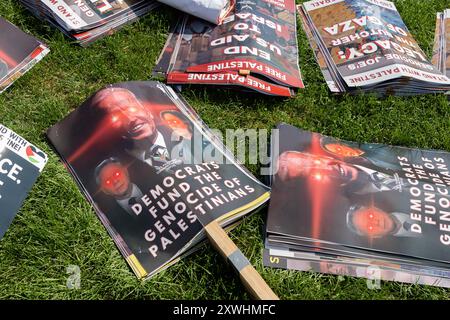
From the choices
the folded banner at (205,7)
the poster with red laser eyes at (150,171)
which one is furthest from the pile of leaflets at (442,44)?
the poster with red laser eyes at (150,171)

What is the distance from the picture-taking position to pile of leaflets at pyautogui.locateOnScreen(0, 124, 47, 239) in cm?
151

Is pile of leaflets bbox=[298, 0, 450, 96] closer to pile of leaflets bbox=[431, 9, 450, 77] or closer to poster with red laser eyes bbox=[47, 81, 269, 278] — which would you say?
pile of leaflets bbox=[431, 9, 450, 77]

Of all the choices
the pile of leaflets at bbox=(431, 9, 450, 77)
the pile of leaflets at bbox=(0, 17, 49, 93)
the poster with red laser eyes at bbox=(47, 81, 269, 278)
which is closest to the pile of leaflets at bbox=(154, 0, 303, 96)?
the poster with red laser eyes at bbox=(47, 81, 269, 278)

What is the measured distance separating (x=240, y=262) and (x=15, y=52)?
3.96 feet

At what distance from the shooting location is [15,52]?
191cm

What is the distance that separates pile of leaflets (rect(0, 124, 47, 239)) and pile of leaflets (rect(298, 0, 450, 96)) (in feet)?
3.66

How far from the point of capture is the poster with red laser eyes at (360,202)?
1.47m

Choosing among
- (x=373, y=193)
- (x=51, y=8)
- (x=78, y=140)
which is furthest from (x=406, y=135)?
(x=51, y=8)

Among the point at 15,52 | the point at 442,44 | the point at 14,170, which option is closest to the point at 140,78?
the point at 15,52

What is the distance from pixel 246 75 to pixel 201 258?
2.39ft

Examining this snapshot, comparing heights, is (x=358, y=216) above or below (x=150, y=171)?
below

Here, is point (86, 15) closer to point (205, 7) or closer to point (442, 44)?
point (205, 7)

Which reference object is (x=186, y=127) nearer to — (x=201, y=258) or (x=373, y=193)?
(x=201, y=258)

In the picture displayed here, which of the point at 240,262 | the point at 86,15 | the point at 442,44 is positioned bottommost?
the point at 442,44
